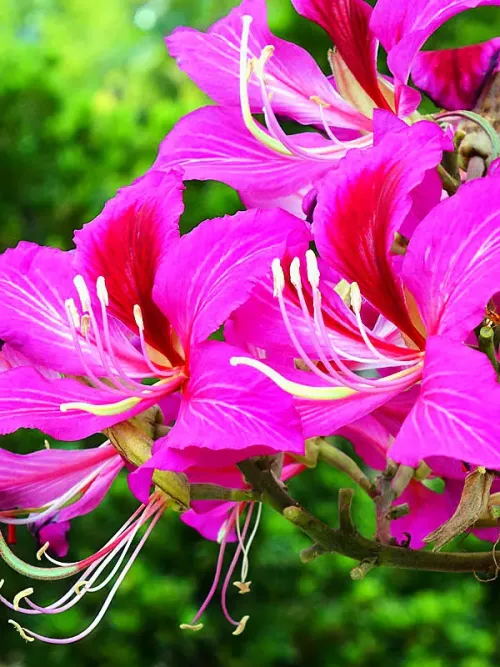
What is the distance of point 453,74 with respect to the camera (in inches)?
25.2

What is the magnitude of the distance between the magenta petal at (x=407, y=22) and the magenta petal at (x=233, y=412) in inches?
7.9

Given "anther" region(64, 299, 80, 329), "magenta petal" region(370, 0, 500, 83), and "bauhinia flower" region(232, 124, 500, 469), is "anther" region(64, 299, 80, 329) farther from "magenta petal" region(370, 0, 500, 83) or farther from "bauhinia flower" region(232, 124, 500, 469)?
"magenta petal" region(370, 0, 500, 83)

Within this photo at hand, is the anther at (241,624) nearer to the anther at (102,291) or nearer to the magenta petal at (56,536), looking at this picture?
the magenta petal at (56,536)

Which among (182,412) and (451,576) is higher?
(182,412)

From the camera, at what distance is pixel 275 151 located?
664 millimetres

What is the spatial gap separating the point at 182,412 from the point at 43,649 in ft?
9.86

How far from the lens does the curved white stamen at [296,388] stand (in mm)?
506

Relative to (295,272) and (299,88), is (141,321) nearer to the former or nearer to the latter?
(295,272)

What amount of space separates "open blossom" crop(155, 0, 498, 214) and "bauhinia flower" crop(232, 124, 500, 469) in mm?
90

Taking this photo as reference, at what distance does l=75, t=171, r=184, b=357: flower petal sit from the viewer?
583 mm

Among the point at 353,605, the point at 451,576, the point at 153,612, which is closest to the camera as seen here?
the point at 153,612

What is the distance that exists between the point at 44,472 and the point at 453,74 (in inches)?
14.3

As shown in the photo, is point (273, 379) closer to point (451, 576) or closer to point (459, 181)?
point (459, 181)

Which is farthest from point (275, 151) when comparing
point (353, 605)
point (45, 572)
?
point (353, 605)
